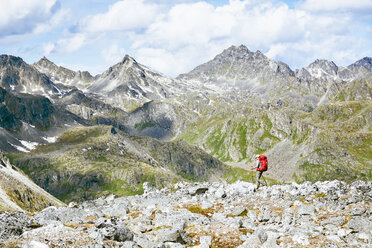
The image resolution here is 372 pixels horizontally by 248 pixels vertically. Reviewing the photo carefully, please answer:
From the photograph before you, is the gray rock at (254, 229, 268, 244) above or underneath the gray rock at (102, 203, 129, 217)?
above

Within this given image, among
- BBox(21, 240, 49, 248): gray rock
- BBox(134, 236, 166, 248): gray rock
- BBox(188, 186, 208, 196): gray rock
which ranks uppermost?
BBox(21, 240, 49, 248): gray rock

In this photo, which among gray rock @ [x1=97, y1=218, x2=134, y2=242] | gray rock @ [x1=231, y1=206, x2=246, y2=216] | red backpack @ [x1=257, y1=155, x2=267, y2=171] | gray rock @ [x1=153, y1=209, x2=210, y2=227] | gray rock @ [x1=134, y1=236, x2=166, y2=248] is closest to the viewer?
gray rock @ [x1=97, y1=218, x2=134, y2=242]

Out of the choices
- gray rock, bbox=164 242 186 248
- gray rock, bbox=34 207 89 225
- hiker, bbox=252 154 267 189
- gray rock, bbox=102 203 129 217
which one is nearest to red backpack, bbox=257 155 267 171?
hiker, bbox=252 154 267 189

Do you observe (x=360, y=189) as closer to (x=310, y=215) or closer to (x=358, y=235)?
(x=310, y=215)

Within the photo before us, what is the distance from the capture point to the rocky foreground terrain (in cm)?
1730

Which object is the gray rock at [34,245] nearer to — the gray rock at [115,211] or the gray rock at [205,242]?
the gray rock at [205,242]

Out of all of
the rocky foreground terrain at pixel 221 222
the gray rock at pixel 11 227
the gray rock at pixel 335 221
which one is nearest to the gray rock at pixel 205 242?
the rocky foreground terrain at pixel 221 222

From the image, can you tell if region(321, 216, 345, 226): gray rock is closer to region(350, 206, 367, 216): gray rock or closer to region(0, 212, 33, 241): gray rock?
region(350, 206, 367, 216): gray rock

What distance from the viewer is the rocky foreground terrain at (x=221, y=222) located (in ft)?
56.7

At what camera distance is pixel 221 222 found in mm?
24344

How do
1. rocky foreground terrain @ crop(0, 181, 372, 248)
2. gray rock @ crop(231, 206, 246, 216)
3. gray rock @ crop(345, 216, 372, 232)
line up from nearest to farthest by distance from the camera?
1. rocky foreground terrain @ crop(0, 181, 372, 248)
2. gray rock @ crop(345, 216, 372, 232)
3. gray rock @ crop(231, 206, 246, 216)

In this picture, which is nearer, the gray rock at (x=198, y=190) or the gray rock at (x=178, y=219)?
the gray rock at (x=178, y=219)

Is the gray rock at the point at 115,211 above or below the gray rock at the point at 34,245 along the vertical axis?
below

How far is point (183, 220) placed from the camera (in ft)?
77.1
